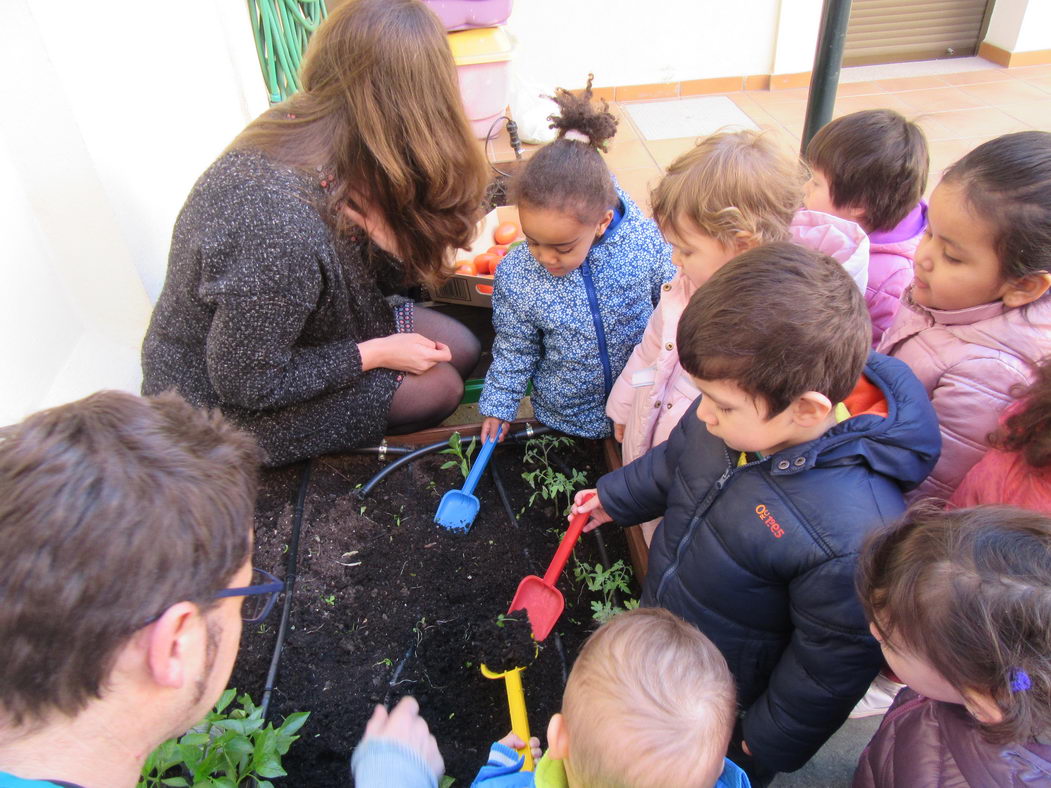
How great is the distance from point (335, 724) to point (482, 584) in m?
0.49

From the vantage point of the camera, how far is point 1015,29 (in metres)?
5.50

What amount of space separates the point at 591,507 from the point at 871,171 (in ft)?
3.73

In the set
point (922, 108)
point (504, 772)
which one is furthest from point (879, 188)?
point (922, 108)

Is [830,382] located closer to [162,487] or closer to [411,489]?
[162,487]

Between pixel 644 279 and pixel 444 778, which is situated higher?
pixel 644 279

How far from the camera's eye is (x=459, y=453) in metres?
2.28

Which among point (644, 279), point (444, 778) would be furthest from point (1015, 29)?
point (444, 778)

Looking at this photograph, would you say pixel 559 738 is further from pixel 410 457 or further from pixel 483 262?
pixel 483 262

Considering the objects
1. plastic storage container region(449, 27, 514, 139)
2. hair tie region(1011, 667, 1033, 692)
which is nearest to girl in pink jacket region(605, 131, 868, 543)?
hair tie region(1011, 667, 1033, 692)

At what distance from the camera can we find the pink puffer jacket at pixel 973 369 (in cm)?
138

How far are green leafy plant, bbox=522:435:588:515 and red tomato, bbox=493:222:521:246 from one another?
3.51 ft

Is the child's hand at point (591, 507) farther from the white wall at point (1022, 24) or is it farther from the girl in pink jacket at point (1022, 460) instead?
the white wall at point (1022, 24)

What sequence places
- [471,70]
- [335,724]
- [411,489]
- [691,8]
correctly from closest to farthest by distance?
[335,724] < [411,489] < [471,70] < [691,8]

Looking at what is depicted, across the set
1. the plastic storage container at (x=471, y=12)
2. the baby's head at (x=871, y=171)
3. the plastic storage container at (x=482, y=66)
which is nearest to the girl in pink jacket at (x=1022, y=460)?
the baby's head at (x=871, y=171)
